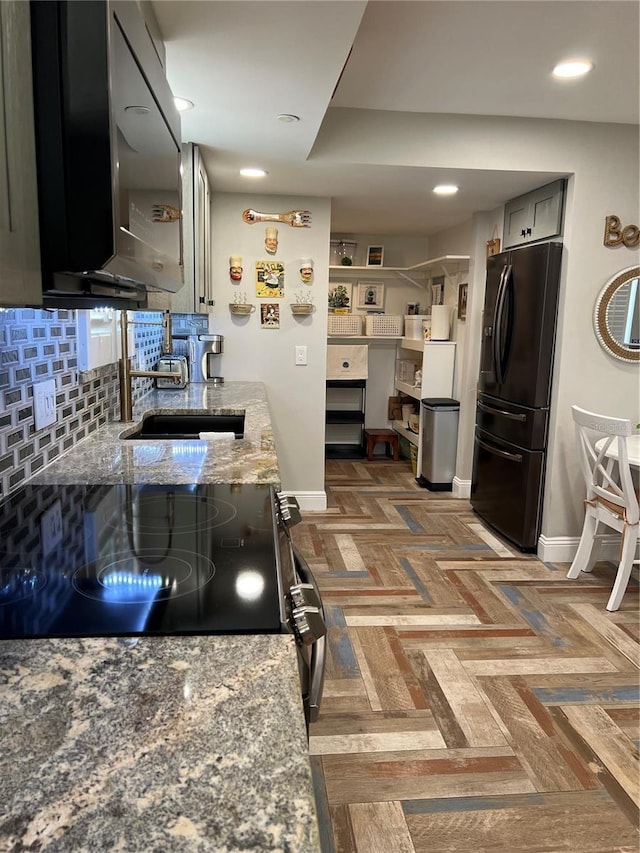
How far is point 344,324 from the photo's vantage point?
5535 millimetres

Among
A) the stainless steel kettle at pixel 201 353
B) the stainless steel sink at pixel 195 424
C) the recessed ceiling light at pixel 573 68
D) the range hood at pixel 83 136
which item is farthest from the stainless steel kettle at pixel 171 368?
the range hood at pixel 83 136

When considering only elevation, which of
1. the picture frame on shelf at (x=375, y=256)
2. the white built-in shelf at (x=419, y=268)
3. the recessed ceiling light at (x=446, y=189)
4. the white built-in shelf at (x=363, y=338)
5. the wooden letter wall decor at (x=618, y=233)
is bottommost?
the white built-in shelf at (x=363, y=338)

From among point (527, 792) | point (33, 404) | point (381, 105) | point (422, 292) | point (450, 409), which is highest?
point (381, 105)


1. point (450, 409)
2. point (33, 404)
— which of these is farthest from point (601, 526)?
point (33, 404)

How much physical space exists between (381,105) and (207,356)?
1.84 meters

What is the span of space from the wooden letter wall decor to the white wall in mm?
1722

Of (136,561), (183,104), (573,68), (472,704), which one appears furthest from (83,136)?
(573,68)

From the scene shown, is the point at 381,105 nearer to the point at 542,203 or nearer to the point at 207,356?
the point at 542,203

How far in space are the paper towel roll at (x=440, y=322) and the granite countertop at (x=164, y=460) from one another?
8.79 ft

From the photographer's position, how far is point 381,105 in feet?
9.37

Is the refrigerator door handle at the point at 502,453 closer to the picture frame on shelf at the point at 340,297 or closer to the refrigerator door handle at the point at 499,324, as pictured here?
the refrigerator door handle at the point at 499,324

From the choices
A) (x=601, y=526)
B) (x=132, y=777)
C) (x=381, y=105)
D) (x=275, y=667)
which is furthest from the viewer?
(x=601, y=526)

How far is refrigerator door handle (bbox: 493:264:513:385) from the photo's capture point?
138 inches

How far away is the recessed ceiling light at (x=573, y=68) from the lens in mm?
2301
